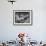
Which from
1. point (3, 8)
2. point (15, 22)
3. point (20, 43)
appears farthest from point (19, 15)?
point (20, 43)

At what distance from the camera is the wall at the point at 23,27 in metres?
4.92

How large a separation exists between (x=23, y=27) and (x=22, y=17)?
1.22 ft

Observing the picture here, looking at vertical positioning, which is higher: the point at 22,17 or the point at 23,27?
the point at 22,17

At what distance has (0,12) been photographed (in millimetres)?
4996

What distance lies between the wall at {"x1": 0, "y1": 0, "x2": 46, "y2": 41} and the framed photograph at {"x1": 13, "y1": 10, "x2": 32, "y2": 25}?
115 millimetres

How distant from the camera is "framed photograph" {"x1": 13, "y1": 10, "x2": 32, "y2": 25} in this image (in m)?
4.94

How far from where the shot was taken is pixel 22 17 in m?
4.98

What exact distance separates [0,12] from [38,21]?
145cm

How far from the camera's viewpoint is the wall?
16.1 feet

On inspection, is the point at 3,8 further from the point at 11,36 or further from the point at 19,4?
the point at 11,36

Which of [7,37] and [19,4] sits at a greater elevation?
[19,4]

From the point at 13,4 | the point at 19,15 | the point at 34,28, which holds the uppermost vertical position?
the point at 13,4

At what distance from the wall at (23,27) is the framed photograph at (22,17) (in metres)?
0.11

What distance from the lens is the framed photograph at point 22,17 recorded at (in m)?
4.94
